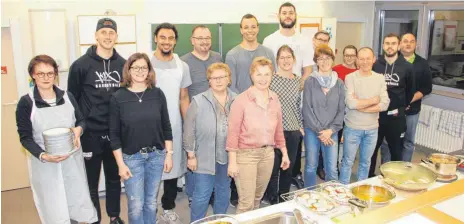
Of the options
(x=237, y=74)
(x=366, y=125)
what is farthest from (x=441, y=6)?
(x=237, y=74)

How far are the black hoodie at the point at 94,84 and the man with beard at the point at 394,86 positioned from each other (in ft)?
8.21

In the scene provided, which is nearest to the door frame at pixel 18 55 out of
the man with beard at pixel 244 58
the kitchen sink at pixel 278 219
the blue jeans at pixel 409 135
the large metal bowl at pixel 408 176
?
the man with beard at pixel 244 58

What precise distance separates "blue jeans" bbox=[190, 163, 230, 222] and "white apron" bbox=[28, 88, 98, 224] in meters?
0.80

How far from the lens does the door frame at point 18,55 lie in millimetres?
3730

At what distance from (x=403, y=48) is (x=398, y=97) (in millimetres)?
666

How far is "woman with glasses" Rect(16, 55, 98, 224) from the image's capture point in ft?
8.14

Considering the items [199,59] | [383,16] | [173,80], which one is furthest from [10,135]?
[383,16]

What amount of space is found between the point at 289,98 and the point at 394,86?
1199mm

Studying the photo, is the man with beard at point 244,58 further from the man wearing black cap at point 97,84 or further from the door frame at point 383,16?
the door frame at point 383,16

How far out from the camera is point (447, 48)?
5.42m

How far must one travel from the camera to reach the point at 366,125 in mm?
3471

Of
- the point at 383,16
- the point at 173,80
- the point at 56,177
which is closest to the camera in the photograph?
the point at 56,177

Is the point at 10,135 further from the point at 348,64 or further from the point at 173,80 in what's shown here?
the point at 348,64

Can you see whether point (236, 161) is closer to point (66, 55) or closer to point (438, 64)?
point (66, 55)
